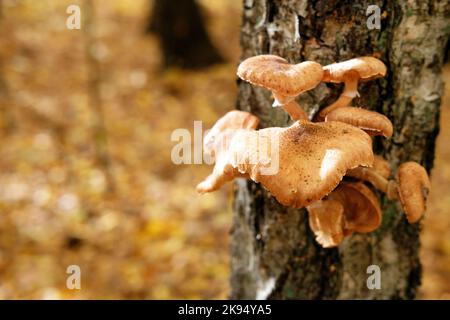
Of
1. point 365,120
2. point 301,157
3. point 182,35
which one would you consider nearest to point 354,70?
point 365,120

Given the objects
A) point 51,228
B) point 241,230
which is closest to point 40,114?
point 51,228

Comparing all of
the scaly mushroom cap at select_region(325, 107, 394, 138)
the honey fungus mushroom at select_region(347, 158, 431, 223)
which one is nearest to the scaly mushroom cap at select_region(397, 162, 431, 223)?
the honey fungus mushroom at select_region(347, 158, 431, 223)

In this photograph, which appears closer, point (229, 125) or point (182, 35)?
point (229, 125)

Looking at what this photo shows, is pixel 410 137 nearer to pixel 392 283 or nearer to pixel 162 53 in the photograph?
pixel 392 283

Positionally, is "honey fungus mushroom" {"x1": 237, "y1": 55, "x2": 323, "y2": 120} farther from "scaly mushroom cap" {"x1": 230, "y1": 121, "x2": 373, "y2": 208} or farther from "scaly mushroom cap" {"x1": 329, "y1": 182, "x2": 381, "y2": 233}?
"scaly mushroom cap" {"x1": 329, "y1": 182, "x2": 381, "y2": 233}

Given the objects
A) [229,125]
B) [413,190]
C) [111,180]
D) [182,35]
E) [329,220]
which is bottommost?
[111,180]

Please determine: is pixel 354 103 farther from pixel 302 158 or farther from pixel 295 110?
pixel 302 158

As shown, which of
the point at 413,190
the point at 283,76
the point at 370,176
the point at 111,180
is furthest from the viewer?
the point at 111,180

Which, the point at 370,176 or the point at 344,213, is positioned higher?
the point at 370,176
